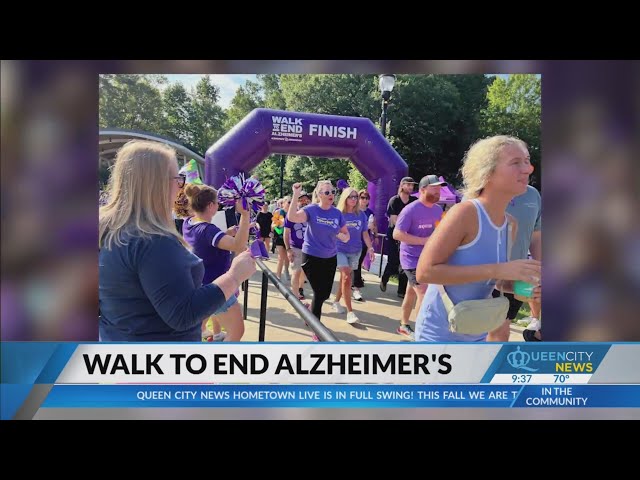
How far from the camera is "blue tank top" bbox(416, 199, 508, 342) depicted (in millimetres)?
1697

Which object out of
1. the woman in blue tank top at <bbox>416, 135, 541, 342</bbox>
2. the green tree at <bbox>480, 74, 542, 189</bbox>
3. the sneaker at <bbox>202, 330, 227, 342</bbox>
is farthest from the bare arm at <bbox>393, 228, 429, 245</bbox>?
the sneaker at <bbox>202, 330, 227, 342</bbox>

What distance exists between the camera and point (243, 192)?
2689 mm

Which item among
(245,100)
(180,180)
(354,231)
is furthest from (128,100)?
(354,231)

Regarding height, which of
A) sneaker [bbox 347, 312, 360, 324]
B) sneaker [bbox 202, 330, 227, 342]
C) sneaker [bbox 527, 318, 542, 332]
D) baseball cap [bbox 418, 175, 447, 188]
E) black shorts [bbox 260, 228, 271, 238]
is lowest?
sneaker [bbox 202, 330, 227, 342]

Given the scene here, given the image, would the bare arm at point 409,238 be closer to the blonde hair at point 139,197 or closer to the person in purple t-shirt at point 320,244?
the person in purple t-shirt at point 320,244

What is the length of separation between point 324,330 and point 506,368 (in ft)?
3.70

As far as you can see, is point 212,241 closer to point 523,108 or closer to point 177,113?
point 177,113

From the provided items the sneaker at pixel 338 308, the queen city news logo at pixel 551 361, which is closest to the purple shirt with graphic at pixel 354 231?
the sneaker at pixel 338 308

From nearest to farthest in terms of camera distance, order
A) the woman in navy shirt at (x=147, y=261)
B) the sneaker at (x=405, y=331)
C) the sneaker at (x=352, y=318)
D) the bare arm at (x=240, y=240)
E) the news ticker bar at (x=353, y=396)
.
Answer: the woman in navy shirt at (x=147, y=261)
the news ticker bar at (x=353, y=396)
the bare arm at (x=240, y=240)
the sneaker at (x=405, y=331)
the sneaker at (x=352, y=318)

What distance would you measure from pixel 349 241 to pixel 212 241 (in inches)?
80.9

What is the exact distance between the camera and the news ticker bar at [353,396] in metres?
2.17

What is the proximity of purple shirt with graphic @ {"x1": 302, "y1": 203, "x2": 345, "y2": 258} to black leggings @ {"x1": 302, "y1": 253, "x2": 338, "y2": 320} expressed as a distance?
0.18 feet

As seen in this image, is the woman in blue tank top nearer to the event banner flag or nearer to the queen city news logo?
the event banner flag

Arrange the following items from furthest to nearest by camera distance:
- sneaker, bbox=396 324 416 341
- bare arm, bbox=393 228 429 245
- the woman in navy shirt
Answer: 1. bare arm, bbox=393 228 429 245
2. sneaker, bbox=396 324 416 341
3. the woman in navy shirt
